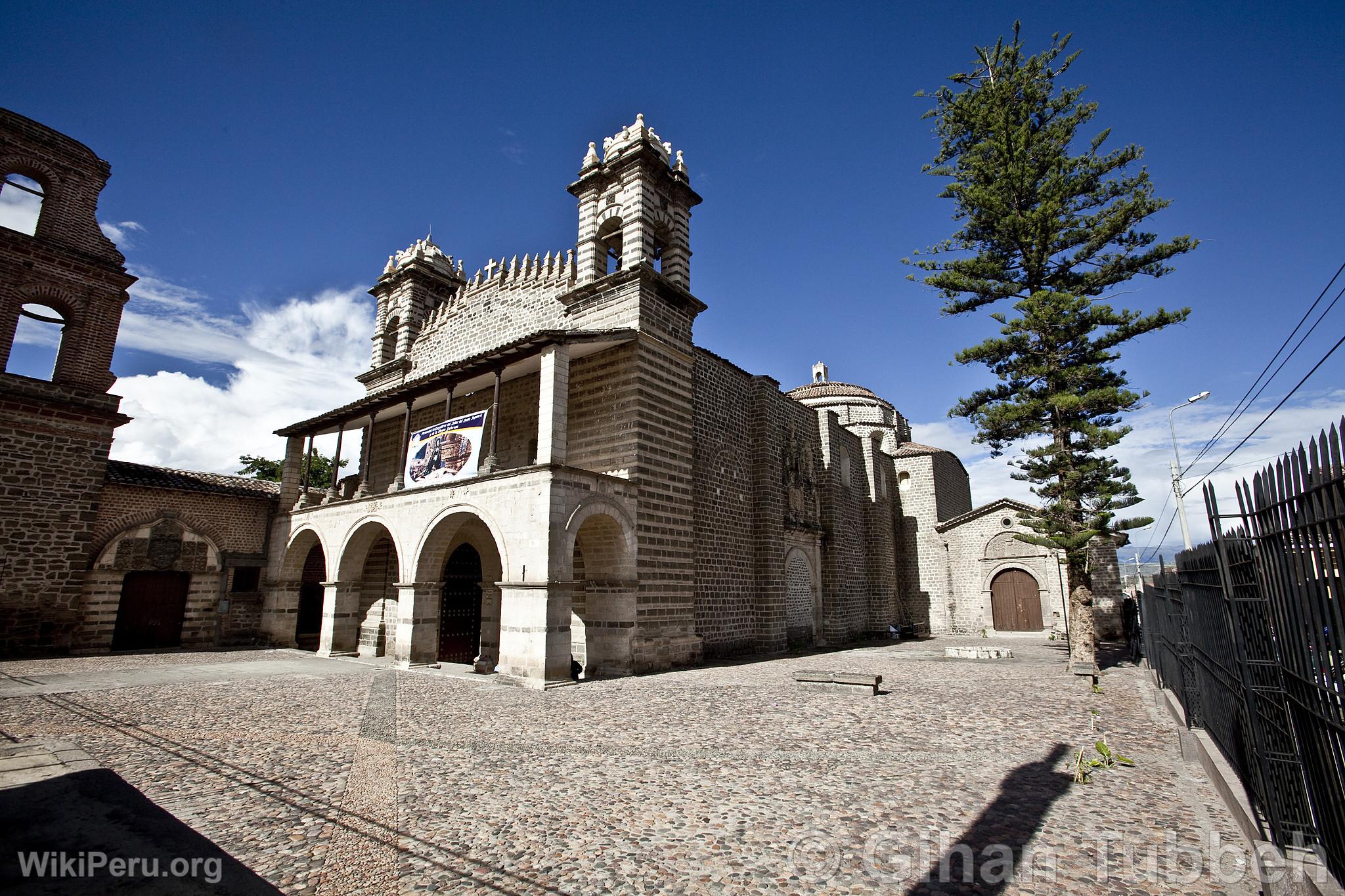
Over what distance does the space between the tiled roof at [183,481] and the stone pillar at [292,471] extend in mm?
947

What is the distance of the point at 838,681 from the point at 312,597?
1706 cm

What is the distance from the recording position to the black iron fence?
261 cm

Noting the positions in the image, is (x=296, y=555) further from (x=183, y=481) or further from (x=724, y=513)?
(x=724, y=513)

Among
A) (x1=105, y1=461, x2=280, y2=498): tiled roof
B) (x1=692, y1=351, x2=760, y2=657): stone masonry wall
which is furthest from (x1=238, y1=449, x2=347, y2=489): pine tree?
(x1=692, y1=351, x2=760, y2=657): stone masonry wall

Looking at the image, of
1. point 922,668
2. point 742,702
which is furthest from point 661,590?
point 922,668

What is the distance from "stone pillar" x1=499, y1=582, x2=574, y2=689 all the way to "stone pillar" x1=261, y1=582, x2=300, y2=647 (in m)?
9.59

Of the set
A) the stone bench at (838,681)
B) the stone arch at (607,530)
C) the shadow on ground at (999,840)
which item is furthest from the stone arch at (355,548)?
the shadow on ground at (999,840)

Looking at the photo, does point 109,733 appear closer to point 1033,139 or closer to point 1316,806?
point 1316,806

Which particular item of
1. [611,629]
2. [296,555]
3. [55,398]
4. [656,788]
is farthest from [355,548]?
[656,788]

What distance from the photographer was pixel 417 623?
42.2ft

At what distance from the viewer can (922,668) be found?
13.4 meters

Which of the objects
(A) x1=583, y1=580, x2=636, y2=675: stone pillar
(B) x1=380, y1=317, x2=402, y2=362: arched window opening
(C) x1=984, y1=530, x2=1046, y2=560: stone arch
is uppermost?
(B) x1=380, y1=317, x2=402, y2=362: arched window opening

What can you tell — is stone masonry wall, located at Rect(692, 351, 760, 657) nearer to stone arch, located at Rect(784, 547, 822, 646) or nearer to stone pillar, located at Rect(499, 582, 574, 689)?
stone arch, located at Rect(784, 547, 822, 646)

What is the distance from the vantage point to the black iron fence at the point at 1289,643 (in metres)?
2.61
